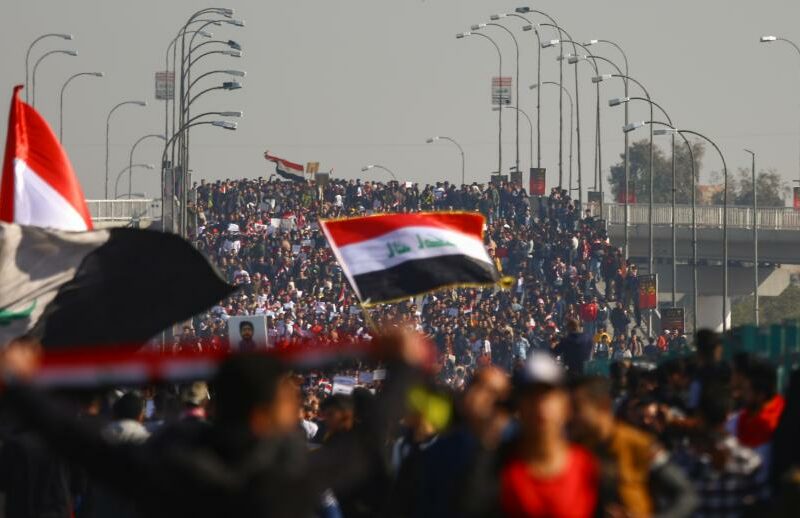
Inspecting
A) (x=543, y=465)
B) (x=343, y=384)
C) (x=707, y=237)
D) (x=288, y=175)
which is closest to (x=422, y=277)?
(x=343, y=384)

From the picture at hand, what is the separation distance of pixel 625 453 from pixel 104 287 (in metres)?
6.45

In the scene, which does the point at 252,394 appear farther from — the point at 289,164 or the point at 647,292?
the point at 289,164

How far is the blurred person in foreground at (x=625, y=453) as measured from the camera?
787cm

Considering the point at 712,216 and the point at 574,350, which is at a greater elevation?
the point at 712,216

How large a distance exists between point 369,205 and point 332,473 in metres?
63.2

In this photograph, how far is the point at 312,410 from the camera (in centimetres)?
2081

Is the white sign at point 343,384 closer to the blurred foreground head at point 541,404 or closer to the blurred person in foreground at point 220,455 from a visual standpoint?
the blurred foreground head at point 541,404

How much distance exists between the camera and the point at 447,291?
2211 inches

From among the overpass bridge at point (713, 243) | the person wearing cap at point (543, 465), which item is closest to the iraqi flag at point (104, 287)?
the person wearing cap at point (543, 465)

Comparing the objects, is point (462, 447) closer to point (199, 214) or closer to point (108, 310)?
point (108, 310)

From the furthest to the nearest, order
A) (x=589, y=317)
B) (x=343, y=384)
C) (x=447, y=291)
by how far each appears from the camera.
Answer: (x=447, y=291)
(x=589, y=317)
(x=343, y=384)

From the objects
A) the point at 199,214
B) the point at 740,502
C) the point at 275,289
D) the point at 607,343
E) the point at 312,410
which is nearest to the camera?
the point at 740,502

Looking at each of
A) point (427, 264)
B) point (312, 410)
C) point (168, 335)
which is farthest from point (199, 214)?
point (427, 264)

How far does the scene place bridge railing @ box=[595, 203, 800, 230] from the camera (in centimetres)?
8519
